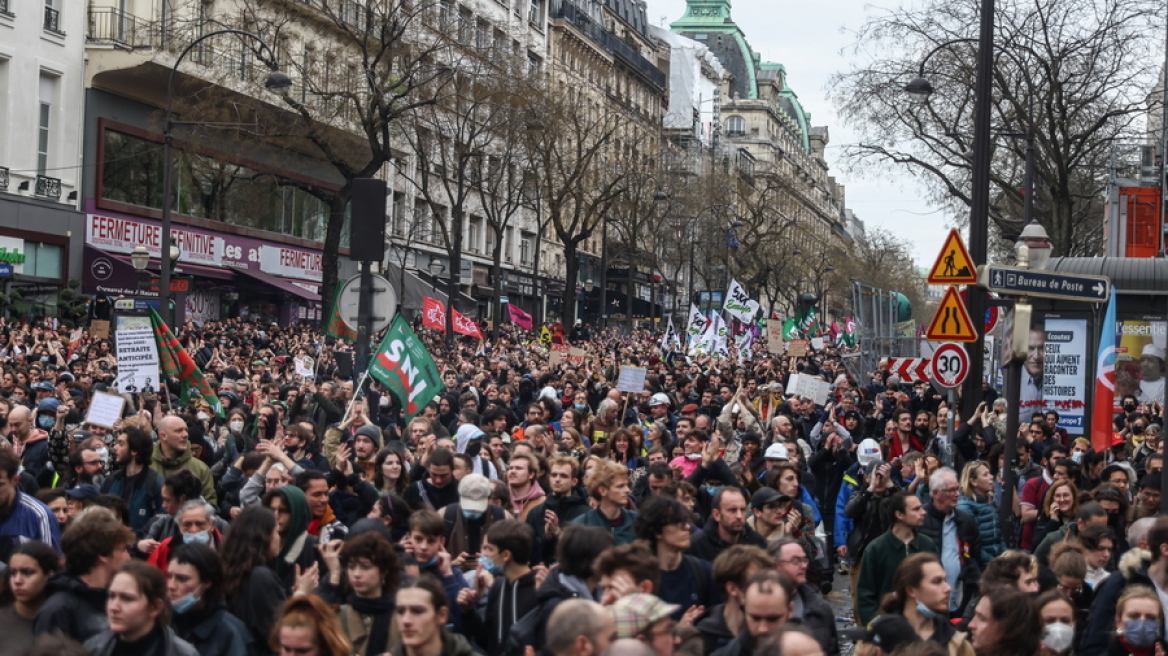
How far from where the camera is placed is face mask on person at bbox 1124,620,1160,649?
655cm

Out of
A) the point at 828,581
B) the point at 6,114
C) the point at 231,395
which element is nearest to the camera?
the point at 828,581

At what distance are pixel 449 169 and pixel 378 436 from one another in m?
47.0

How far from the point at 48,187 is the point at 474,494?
29060 mm

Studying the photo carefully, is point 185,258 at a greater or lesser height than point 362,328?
greater

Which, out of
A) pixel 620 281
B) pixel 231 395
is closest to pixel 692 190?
pixel 620 281

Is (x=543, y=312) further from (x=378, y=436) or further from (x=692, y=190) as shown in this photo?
(x=378, y=436)

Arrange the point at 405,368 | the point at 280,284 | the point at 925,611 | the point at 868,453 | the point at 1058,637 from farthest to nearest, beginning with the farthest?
the point at 280,284 → the point at 405,368 → the point at 868,453 → the point at 1058,637 → the point at 925,611

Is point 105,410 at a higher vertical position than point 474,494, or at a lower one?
higher

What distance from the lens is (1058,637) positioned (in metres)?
6.54

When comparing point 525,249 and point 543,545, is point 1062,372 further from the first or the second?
point 525,249

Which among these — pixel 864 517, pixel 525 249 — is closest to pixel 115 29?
pixel 864 517

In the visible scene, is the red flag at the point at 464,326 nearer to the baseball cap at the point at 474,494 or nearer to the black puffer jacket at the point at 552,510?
the black puffer jacket at the point at 552,510

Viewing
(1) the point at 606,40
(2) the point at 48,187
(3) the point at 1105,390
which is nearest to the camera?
(3) the point at 1105,390

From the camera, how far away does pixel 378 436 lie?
33.3 feet
